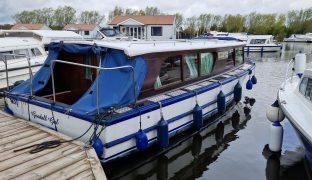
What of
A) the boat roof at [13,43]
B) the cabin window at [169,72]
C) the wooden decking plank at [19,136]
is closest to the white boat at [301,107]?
the cabin window at [169,72]

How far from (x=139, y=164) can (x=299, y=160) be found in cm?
361

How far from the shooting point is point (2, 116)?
22.7 feet

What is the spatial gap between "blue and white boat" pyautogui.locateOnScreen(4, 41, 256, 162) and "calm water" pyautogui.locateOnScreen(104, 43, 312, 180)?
428 mm

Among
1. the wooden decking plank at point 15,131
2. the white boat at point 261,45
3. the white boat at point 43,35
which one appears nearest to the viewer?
the wooden decking plank at point 15,131

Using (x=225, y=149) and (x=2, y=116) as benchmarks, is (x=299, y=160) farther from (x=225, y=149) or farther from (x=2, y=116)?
(x=2, y=116)

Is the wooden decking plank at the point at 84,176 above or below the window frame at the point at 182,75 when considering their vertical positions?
below

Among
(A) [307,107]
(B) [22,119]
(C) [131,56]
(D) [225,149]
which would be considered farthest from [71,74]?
(A) [307,107]

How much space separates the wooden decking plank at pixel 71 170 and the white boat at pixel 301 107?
3.72 meters

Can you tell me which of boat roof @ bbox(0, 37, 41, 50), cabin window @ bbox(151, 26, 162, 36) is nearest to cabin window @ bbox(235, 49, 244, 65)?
boat roof @ bbox(0, 37, 41, 50)

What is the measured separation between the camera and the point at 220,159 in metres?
6.82

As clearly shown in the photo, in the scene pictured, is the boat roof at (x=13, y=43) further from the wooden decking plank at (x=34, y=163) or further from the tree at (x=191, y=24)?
the tree at (x=191, y=24)

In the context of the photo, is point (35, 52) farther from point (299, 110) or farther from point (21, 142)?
point (299, 110)

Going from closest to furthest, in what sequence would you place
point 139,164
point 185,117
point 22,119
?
1. point 139,164
2. point 22,119
3. point 185,117

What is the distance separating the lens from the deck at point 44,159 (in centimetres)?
434
